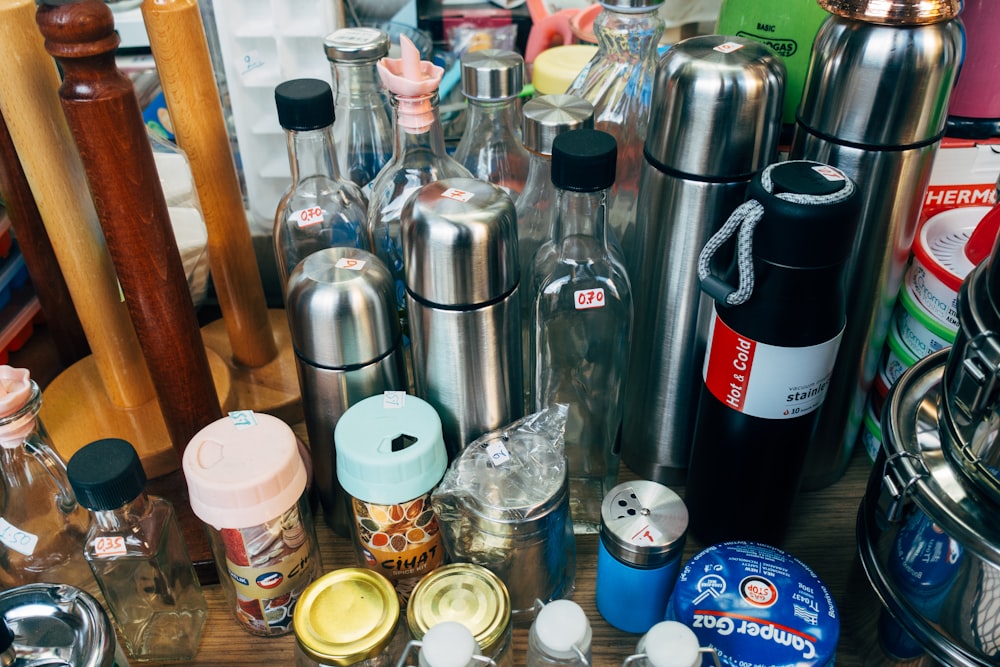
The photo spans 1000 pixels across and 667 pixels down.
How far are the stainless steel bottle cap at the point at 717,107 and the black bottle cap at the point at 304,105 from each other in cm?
21

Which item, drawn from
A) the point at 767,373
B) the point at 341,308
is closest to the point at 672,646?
the point at 767,373

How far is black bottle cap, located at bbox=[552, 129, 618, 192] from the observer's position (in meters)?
0.50

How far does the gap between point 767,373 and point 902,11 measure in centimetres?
21

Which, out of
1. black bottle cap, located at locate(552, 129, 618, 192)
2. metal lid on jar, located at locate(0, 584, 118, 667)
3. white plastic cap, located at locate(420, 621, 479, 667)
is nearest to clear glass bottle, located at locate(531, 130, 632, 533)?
black bottle cap, located at locate(552, 129, 618, 192)

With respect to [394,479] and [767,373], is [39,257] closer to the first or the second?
[394,479]

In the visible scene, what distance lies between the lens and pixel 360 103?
68 centimetres

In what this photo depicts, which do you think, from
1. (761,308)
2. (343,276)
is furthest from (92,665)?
(761,308)

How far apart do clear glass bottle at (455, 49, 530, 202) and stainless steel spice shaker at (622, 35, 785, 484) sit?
113mm

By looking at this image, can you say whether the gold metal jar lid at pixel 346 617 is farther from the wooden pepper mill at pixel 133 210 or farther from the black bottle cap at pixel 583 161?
the black bottle cap at pixel 583 161

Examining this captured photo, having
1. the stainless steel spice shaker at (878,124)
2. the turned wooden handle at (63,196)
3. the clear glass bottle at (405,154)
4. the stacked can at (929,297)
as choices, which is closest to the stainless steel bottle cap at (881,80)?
the stainless steel spice shaker at (878,124)

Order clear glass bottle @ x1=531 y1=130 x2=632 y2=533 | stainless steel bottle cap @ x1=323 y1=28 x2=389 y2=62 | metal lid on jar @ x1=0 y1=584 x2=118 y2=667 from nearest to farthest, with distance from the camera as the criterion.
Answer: metal lid on jar @ x1=0 y1=584 x2=118 y2=667, clear glass bottle @ x1=531 y1=130 x2=632 y2=533, stainless steel bottle cap @ x1=323 y1=28 x2=389 y2=62

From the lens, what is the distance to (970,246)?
0.59 m

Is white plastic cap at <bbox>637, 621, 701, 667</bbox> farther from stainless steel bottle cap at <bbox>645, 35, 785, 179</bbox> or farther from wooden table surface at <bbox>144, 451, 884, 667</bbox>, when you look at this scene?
stainless steel bottle cap at <bbox>645, 35, 785, 179</bbox>

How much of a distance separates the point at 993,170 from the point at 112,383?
669 mm
